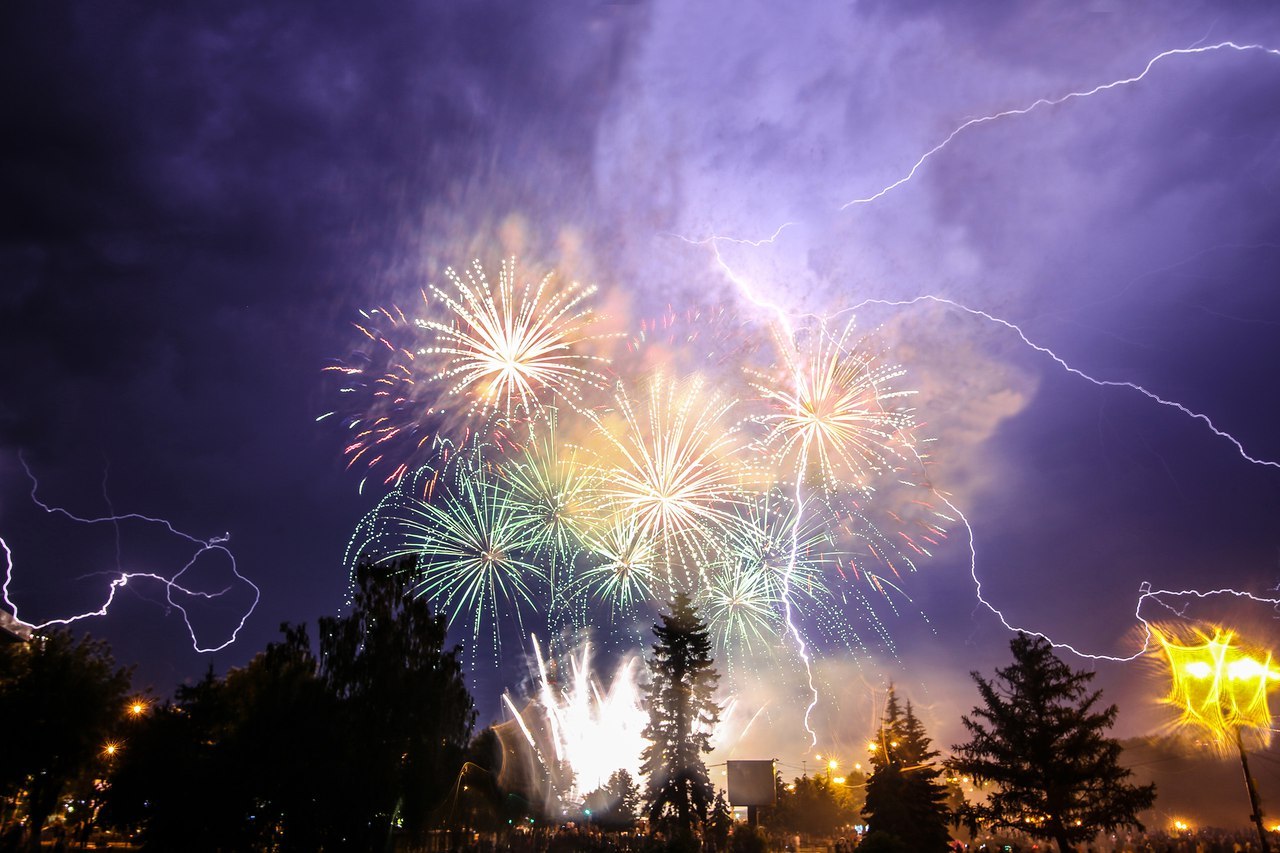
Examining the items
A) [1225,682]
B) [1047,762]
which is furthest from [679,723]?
[1225,682]

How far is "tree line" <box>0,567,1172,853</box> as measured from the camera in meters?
24.1

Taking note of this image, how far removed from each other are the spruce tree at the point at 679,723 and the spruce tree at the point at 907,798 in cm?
932

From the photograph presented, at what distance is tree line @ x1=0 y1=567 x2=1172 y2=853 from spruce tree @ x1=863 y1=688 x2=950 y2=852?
99 mm

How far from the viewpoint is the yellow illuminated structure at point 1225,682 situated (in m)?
15.5

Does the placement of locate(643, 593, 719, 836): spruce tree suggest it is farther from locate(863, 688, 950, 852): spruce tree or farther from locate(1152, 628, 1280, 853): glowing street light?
→ locate(1152, 628, 1280, 853): glowing street light

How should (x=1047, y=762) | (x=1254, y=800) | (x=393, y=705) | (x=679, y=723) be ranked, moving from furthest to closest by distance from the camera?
(x=679, y=723), (x=393, y=705), (x=1047, y=762), (x=1254, y=800)

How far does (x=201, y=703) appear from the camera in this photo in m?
29.9

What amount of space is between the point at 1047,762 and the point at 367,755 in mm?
27615

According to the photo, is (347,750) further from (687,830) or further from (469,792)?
(469,792)

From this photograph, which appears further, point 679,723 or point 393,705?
point 679,723

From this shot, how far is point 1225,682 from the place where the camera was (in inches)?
661

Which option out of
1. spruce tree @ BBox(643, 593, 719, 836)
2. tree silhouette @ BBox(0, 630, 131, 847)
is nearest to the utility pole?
spruce tree @ BBox(643, 593, 719, 836)

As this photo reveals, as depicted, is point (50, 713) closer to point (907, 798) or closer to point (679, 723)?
point (679, 723)

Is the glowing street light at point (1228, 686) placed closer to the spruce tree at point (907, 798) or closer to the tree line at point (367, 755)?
the tree line at point (367, 755)
